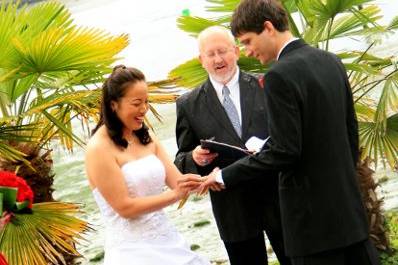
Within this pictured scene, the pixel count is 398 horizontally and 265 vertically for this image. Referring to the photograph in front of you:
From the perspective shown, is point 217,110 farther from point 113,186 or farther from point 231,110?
point 113,186

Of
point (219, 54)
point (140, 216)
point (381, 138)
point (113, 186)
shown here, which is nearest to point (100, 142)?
point (113, 186)

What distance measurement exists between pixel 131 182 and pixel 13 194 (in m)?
0.57

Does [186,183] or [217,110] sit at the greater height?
[217,110]

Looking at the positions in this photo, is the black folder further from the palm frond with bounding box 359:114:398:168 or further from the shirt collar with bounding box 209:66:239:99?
the palm frond with bounding box 359:114:398:168

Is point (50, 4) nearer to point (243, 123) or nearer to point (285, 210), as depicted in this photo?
point (243, 123)

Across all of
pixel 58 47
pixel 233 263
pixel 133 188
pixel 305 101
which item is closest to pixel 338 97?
pixel 305 101

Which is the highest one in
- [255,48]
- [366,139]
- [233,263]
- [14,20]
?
[14,20]

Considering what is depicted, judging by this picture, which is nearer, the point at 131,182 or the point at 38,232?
the point at 131,182

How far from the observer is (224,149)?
4.43 m

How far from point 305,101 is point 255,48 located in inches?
13.2

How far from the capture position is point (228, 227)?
4.73 m

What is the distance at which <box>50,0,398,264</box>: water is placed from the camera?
8.10m

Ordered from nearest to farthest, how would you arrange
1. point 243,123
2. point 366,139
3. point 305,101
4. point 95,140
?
point 305,101 → point 95,140 → point 243,123 → point 366,139

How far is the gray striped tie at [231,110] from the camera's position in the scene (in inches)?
186
